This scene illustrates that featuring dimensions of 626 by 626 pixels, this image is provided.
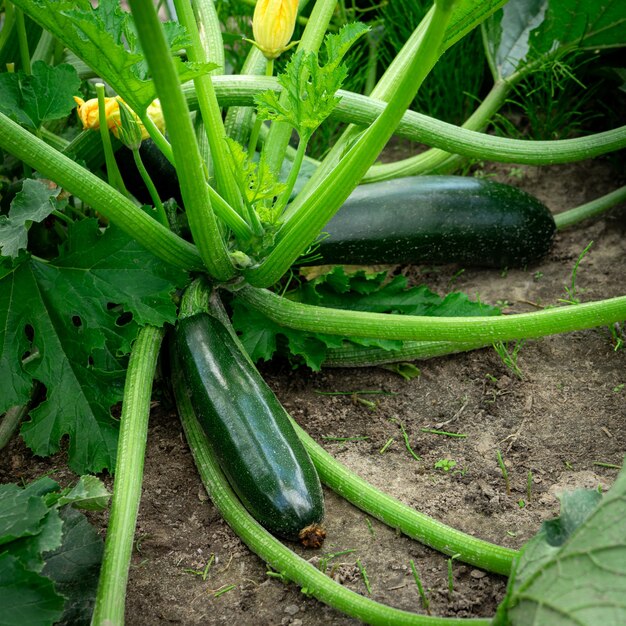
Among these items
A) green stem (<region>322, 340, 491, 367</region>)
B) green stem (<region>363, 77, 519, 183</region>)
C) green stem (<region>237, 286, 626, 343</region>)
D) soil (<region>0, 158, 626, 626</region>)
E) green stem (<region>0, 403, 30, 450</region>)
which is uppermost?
green stem (<region>363, 77, 519, 183</region>)

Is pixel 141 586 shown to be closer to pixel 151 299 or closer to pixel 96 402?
pixel 96 402

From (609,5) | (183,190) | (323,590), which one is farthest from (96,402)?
(609,5)

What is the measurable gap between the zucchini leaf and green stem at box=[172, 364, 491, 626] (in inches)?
5.9

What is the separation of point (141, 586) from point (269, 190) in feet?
2.82

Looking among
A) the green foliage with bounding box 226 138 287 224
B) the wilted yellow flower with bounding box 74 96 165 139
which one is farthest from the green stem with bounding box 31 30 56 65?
the green foliage with bounding box 226 138 287 224

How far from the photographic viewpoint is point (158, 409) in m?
2.16

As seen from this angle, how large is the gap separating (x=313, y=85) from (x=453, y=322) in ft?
1.94

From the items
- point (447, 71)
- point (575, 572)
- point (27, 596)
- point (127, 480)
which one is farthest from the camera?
point (447, 71)

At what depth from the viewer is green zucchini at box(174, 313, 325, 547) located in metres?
1.74

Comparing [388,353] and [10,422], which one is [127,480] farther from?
[388,353]

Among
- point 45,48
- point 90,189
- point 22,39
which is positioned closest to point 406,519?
point 90,189

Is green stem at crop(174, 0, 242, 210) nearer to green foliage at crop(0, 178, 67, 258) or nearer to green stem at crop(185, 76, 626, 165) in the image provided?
green stem at crop(185, 76, 626, 165)

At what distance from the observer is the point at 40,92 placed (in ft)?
6.56

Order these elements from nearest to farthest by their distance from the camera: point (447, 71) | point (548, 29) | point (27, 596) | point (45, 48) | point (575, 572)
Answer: point (575, 572) < point (27, 596) < point (45, 48) < point (548, 29) < point (447, 71)
